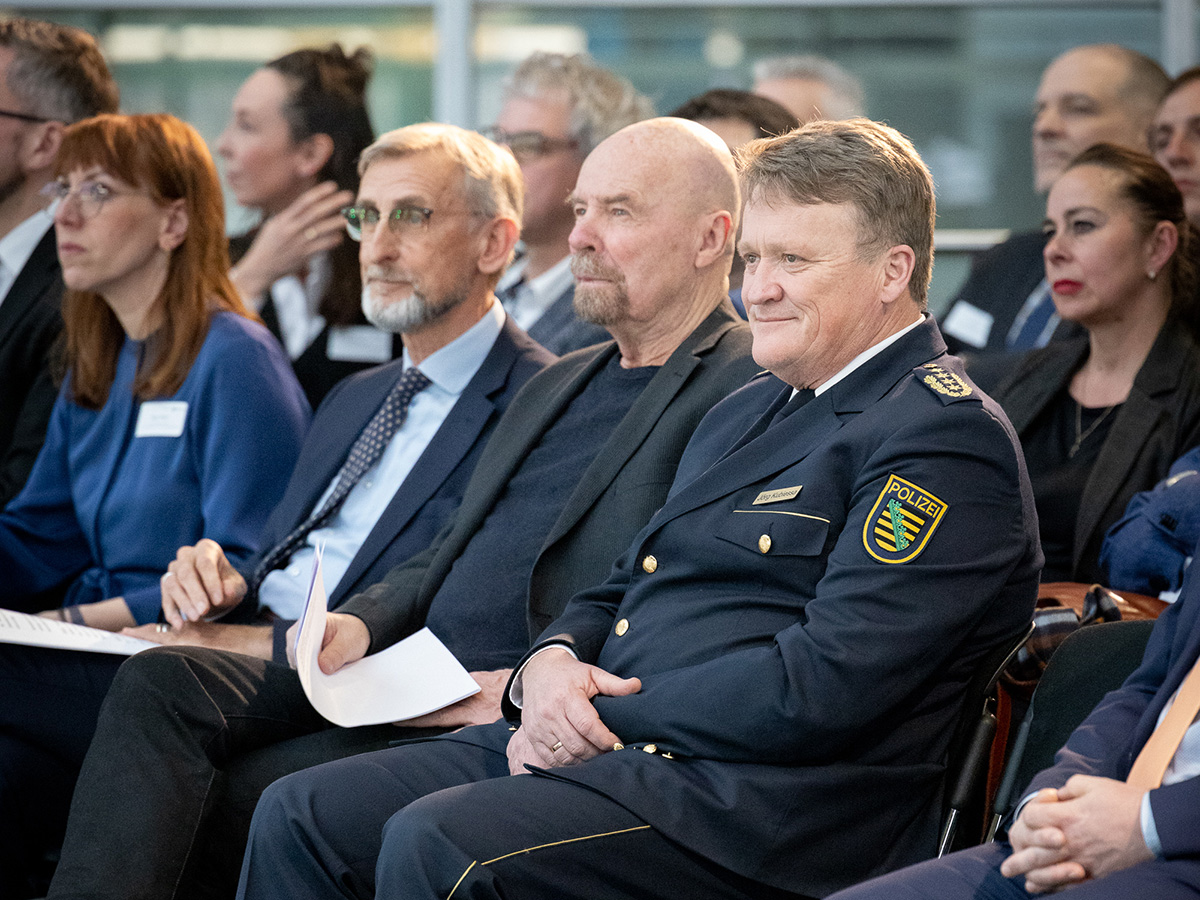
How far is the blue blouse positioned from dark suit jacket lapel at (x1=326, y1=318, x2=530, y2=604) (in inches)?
17.7

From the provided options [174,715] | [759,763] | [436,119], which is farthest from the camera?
[436,119]

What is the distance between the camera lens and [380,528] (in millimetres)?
A: 3088

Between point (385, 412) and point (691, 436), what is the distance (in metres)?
1.05

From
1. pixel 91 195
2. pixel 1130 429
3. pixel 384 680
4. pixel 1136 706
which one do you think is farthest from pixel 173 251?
pixel 1136 706

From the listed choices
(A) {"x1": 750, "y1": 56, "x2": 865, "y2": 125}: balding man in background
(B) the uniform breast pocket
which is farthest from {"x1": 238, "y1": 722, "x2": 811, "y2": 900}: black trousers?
(A) {"x1": 750, "y1": 56, "x2": 865, "y2": 125}: balding man in background

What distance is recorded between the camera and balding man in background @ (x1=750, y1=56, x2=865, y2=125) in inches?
205

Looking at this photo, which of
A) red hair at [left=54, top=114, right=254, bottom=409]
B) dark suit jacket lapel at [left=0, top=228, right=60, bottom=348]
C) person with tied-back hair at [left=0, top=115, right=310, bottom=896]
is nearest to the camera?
person with tied-back hair at [left=0, top=115, right=310, bottom=896]

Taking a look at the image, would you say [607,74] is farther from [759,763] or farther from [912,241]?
[759,763]

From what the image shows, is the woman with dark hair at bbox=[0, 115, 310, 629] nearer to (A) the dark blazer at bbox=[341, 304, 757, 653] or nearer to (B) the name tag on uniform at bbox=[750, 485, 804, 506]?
(A) the dark blazer at bbox=[341, 304, 757, 653]

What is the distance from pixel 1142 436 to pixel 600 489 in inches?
54.2

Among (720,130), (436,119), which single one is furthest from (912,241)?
(436,119)

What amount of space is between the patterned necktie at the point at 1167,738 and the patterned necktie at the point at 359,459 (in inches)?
79.2

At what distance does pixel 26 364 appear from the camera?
4.20m

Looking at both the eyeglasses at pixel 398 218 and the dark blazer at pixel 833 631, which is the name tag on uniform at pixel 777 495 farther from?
the eyeglasses at pixel 398 218
